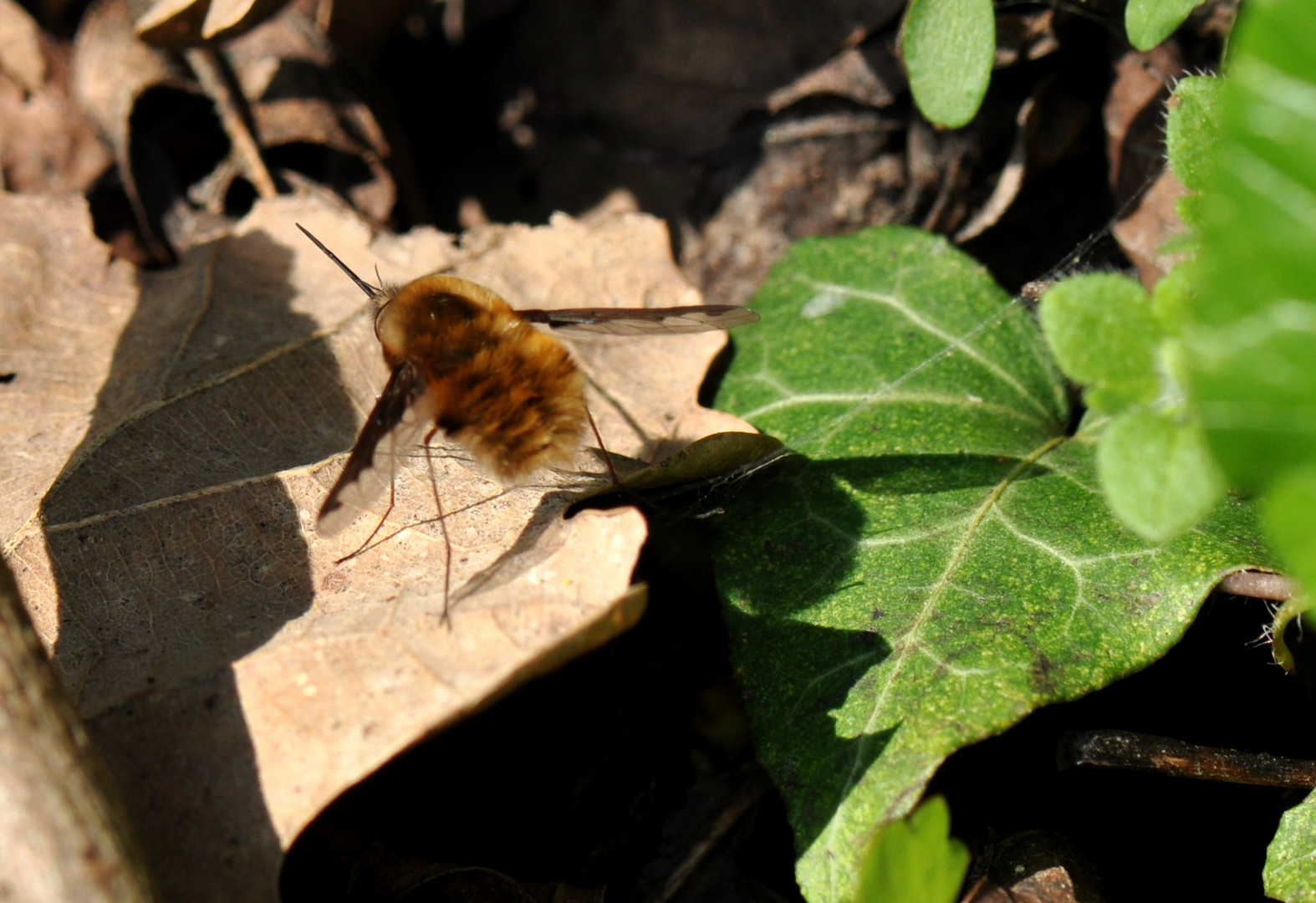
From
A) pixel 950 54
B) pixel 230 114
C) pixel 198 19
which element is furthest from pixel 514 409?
pixel 230 114

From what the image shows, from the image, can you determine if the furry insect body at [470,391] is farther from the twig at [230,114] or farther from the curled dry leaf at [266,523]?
the twig at [230,114]

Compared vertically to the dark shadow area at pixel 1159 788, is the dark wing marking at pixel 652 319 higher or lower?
higher

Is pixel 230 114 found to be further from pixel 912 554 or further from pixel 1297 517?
pixel 1297 517

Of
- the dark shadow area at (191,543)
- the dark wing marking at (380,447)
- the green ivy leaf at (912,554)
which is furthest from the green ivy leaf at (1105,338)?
the dark shadow area at (191,543)

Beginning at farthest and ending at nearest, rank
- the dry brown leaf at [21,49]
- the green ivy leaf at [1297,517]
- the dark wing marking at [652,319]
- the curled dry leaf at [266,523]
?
the dry brown leaf at [21,49] → the dark wing marking at [652,319] → the curled dry leaf at [266,523] → the green ivy leaf at [1297,517]

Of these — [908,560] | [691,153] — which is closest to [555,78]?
[691,153]

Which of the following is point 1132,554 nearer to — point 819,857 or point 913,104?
point 819,857

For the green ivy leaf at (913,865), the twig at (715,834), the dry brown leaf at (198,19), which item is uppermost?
the dry brown leaf at (198,19)
